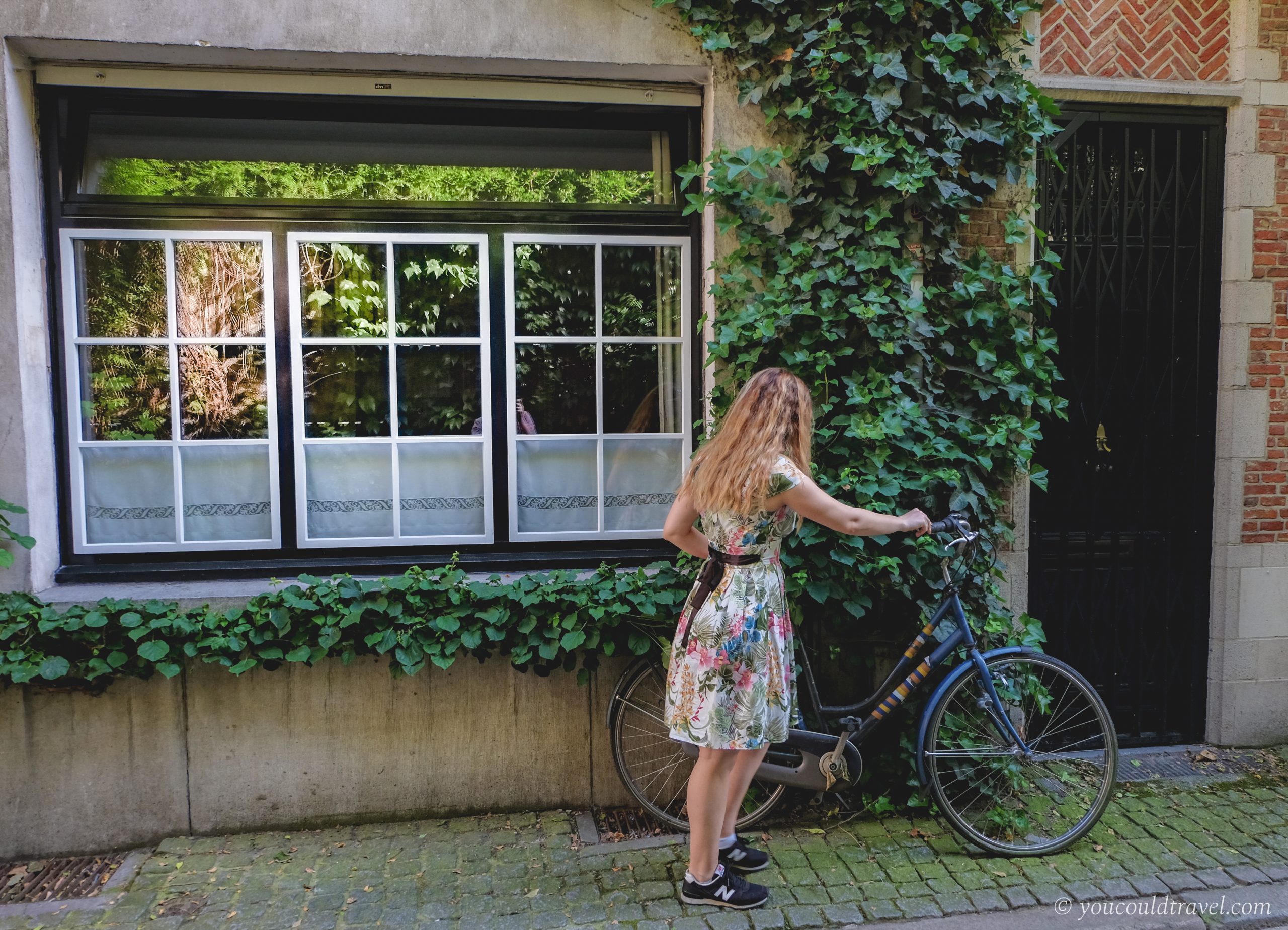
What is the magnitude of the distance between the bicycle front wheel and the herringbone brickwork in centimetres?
325

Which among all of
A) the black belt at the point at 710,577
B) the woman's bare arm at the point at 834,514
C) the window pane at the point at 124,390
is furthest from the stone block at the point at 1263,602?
the window pane at the point at 124,390

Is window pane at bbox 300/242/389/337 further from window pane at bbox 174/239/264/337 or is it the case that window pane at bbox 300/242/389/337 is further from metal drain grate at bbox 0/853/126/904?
metal drain grate at bbox 0/853/126/904

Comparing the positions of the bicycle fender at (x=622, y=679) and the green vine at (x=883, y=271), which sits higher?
the green vine at (x=883, y=271)

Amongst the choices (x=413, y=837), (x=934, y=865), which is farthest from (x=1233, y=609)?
(x=413, y=837)

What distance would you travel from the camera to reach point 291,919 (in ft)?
11.4

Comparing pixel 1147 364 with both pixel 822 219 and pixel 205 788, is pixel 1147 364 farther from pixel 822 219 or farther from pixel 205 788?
pixel 205 788

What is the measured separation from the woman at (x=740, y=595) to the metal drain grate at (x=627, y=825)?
0.70 meters

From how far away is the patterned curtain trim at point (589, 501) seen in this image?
15.4 ft

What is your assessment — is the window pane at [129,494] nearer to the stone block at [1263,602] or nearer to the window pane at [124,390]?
the window pane at [124,390]

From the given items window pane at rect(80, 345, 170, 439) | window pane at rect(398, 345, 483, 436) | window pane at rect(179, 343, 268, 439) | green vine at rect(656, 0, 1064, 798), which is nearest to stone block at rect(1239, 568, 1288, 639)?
green vine at rect(656, 0, 1064, 798)

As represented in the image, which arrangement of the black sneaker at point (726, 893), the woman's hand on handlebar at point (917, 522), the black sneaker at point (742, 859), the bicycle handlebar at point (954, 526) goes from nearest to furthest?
the woman's hand on handlebar at point (917, 522), the black sneaker at point (726, 893), the bicycle handlebar at point (954, 526), the black sneaker at point (742, 859)

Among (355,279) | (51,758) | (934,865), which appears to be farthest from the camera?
(355,279)

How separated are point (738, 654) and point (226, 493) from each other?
2800 millimetres

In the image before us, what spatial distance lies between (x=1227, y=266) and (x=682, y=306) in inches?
123
